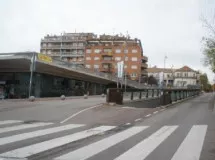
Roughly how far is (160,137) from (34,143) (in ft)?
12.2

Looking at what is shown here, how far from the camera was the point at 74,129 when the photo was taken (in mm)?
11273

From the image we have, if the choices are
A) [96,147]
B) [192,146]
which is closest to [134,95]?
[192,146]

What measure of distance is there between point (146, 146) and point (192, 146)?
1161 mm

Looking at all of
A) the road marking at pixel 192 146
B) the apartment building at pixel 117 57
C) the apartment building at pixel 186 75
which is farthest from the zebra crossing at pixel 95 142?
Answer: the apartment building at pixel 186 75

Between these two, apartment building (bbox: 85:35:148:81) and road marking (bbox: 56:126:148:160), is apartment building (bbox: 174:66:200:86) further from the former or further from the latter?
road marking (bbox: 56:126:148:160)

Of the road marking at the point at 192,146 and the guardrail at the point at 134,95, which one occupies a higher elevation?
the guardrail at the point at 134,95

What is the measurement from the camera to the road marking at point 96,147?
6.91 m

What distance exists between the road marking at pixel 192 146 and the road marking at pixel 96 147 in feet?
5.70

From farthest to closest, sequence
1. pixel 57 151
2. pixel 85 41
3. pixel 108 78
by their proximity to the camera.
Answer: pixel 85 41 → pixel 108 78 → pixel 57 151

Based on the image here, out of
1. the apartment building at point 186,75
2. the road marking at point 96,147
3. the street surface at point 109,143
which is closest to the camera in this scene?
the road marking at point 96,147

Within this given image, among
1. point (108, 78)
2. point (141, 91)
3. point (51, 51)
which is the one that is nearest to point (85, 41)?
point (51, 51)

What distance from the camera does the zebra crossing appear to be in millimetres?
7047

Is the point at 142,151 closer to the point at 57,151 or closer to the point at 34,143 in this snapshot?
the point at 57,151

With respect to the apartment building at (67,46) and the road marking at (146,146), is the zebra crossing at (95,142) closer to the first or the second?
the road marking at (146,146)
